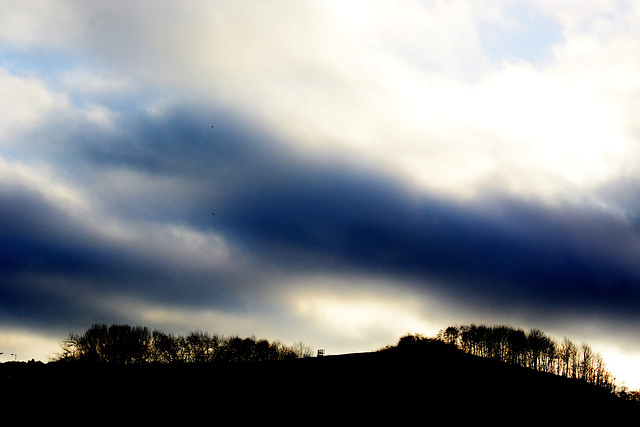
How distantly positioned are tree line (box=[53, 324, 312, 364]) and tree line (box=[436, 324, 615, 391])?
52.0 metres

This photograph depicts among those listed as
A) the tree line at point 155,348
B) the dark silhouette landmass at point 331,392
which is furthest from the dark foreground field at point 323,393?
the tree line at point 155,348

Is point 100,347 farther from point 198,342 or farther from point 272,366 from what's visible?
point 272,366

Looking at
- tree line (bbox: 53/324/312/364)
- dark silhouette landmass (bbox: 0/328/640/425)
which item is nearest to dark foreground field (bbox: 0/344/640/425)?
dark silhouette landmass (bbox: 0/328/640/425)

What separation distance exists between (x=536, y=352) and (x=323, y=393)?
94.4 m

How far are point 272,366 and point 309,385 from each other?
12.2 meters

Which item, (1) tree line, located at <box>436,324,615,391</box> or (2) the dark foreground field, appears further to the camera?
(1) tree line, located at <box>436,324,615,391</box>

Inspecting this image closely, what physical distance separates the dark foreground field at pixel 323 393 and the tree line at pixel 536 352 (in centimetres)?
6808

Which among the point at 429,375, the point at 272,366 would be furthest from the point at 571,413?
the point at 272,366

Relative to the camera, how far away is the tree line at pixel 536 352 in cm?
12388

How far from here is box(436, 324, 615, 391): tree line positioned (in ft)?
406

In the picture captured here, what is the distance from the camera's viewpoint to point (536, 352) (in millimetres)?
127000

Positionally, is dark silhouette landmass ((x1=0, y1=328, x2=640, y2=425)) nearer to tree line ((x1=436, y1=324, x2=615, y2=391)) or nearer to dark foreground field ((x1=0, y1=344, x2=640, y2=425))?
dark foreground field ((x1=0, y1=344, x2=640, y2=425))

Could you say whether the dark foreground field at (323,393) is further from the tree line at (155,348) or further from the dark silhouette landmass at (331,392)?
the tree line at (155,348)

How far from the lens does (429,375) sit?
54375mm
